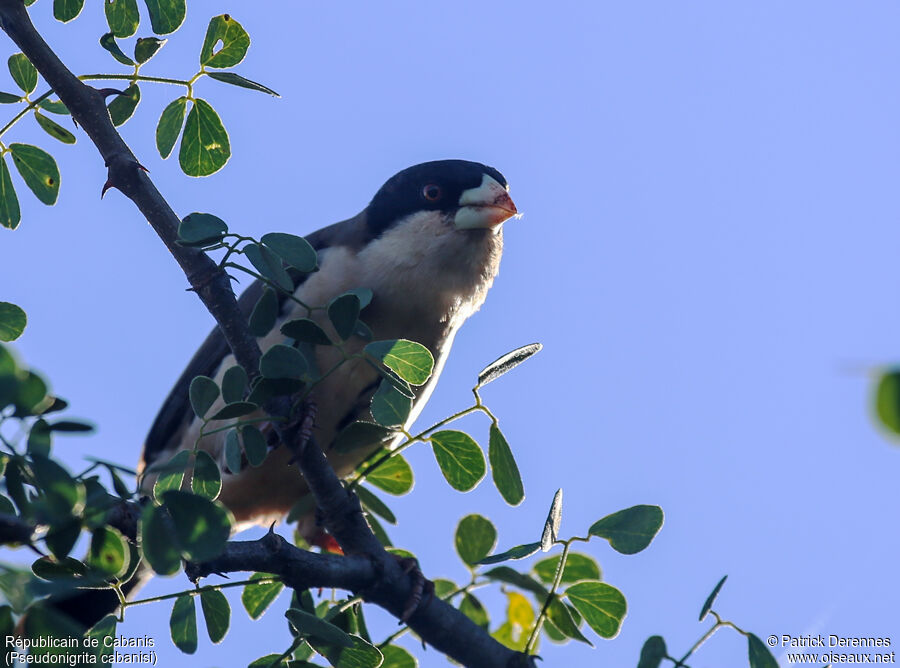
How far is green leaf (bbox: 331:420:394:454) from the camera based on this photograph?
3371 millimetres

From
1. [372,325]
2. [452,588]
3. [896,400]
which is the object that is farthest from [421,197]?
[896,400]

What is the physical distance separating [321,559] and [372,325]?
143cm

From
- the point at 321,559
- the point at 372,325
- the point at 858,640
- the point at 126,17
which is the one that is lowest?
the point at 321,559

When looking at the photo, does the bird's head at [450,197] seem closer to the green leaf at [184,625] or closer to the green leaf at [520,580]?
the green leaf at [520,580]

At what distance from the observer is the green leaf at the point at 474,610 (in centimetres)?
396

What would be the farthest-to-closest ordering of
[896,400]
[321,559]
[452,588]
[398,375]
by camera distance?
[452,588] → [321,559] → [398,375] → [896,400]

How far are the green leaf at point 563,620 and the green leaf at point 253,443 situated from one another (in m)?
1.09

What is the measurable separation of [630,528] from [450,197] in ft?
7.40

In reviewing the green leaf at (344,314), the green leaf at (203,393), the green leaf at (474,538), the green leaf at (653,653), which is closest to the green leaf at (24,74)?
the green leaf at (203,393)

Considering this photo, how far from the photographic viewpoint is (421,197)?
196 inches

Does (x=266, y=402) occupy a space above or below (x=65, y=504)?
above

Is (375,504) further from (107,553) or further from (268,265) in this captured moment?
(107,553)

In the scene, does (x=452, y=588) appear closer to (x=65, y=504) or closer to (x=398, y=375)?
(x=398, y=375)

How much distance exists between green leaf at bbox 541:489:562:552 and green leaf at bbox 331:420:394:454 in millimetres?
638
